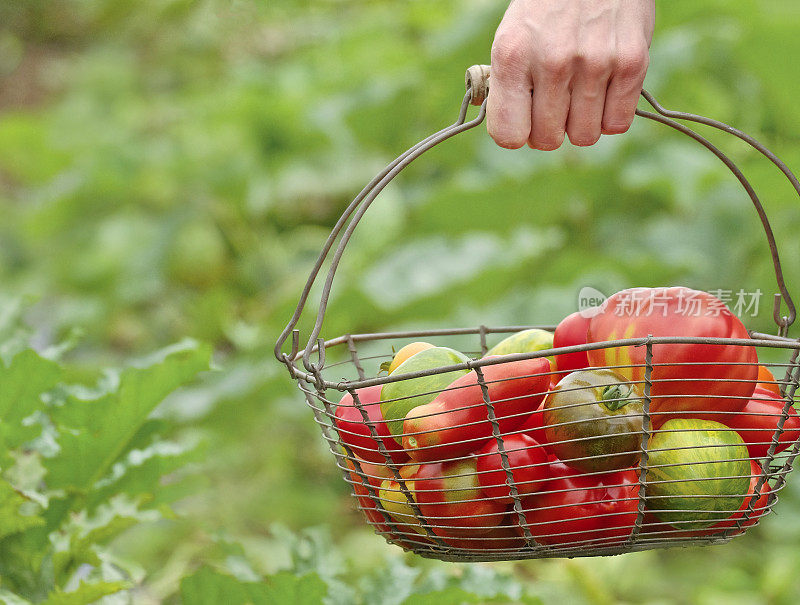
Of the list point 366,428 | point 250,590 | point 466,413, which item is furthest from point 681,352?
point 250,590

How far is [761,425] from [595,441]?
0.19m

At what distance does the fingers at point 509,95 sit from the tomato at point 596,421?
0.23 metres

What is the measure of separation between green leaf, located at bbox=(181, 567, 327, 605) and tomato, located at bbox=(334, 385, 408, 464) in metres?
0.33

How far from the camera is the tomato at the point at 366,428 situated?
3.02 ft

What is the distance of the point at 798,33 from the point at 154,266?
2399mm

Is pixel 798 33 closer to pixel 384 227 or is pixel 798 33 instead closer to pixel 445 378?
pixel 384 227

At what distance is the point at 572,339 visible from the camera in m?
0.96

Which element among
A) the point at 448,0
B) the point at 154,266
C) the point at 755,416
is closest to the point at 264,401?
the point at 154,266

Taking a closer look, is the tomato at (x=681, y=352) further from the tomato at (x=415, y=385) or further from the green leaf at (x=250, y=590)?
the green leaf at (x=250, y=590)

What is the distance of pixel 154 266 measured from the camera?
148 inches

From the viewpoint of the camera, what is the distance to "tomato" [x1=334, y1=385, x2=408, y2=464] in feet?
3.02

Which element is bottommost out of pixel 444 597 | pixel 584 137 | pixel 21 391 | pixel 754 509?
pixel 444 597

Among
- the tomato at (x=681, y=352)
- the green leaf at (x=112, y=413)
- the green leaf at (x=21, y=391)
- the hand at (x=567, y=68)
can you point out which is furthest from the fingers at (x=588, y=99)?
the green leaf at (x=21, y=391)

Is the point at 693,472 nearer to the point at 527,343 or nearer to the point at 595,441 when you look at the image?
the point at 595,441
